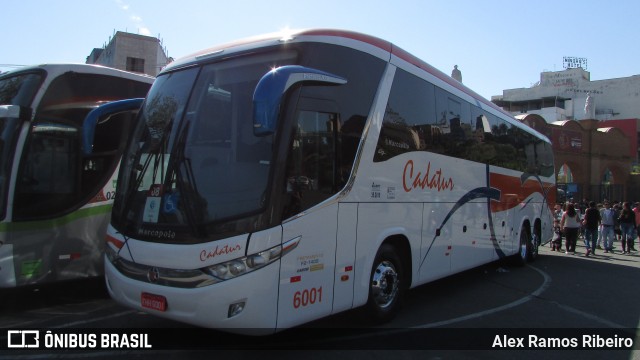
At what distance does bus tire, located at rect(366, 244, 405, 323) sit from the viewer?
19.1ft

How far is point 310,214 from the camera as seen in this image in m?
4.74

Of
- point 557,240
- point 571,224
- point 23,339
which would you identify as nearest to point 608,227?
point 557,240

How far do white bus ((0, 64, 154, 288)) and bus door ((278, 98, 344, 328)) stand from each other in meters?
2.80

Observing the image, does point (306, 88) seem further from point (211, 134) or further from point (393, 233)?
point (393, 233)

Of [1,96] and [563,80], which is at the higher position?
[563,80]

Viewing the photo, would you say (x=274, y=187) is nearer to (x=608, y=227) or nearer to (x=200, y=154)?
(x=200, y=154)

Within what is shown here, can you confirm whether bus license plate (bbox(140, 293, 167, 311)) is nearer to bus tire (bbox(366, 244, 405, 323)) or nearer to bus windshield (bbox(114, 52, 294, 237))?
bus windshield (bbox(114, 52, 294, 237))

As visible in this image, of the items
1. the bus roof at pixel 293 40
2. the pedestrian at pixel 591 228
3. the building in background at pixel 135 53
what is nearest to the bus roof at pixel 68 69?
the bus roof at pixel 293 40

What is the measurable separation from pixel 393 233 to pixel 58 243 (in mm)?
4715

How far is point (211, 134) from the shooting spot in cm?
472

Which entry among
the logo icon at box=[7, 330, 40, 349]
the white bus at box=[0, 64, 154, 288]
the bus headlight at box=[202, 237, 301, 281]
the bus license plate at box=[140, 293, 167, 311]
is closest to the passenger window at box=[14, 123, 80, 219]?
the white bus at box=[0, 64, 154, 288]

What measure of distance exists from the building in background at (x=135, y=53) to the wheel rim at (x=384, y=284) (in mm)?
49574

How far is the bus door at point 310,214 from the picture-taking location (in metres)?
4.53

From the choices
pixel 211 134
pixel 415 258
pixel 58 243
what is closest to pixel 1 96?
pixel 58 243
